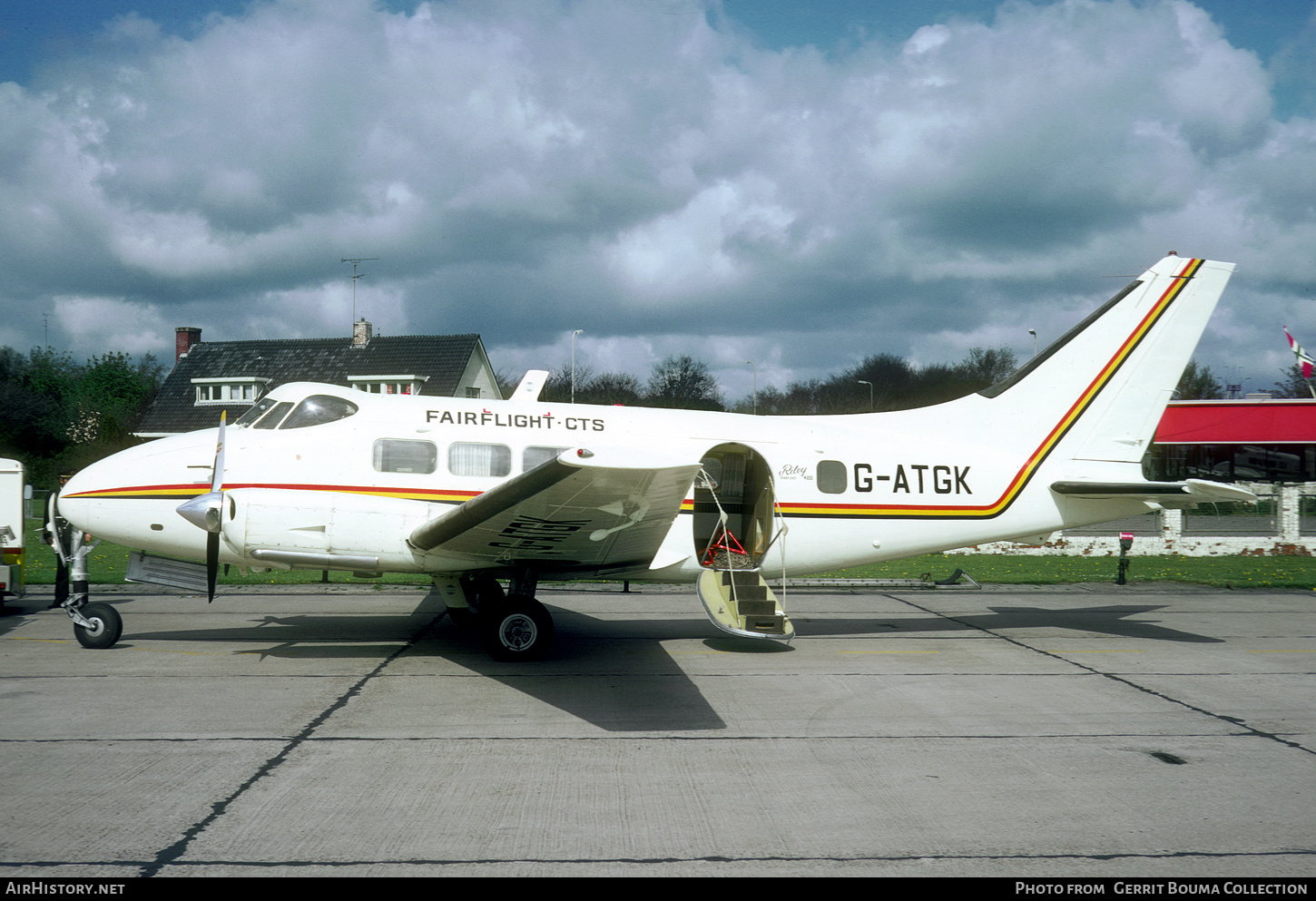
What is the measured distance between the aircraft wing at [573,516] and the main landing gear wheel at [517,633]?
0.58 meters

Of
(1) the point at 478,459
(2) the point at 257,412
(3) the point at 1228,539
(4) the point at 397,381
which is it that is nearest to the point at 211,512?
(2) the point at 257,412

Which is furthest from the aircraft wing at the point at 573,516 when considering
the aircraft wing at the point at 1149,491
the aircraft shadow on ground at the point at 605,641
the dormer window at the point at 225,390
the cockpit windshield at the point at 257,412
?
the dormer window at the point at 225,390

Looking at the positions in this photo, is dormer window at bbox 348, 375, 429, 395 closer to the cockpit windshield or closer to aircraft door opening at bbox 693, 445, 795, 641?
the cockpit windshield

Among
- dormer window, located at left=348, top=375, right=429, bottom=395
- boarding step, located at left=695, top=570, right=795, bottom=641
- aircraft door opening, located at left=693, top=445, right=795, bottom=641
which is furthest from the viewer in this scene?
dormer window, located at left=348, top=375, right=429, bottom=395

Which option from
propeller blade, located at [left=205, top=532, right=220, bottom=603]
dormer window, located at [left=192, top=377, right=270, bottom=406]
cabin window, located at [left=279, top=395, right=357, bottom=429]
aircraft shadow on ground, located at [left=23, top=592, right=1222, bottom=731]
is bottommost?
aircraft shadow on ground, located at [left=23, top=592, right=1222, bottom=731]

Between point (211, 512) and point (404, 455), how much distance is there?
2.15 metres

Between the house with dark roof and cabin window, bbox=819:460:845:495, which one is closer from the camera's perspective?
cabin window, bbox=819:460:845:495

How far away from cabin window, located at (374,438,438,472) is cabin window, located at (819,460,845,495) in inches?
196

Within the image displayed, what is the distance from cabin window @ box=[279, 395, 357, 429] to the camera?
1035cm

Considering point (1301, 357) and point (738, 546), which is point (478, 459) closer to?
point (738, 546)

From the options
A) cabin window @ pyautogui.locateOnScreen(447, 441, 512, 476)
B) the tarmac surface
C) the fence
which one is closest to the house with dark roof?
the fence

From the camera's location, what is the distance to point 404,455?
10.4 metres

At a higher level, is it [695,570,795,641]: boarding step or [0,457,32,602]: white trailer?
[0,457,32,602]: white trailer
